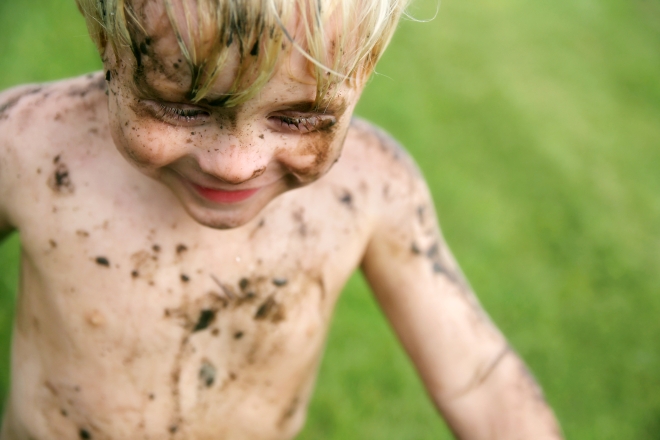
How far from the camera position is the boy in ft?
1.79

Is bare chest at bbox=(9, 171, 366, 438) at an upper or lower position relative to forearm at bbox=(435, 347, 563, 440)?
upper

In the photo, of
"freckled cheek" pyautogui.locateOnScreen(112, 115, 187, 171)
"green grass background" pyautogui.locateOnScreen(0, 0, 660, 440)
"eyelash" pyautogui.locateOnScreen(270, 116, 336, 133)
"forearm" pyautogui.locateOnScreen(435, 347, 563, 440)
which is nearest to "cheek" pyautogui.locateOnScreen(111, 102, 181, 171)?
"freckled cheek" pyautogui.locateOnScreen(112, 115, 187, 171)

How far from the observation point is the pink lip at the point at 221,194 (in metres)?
0.64

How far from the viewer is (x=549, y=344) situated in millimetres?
1981

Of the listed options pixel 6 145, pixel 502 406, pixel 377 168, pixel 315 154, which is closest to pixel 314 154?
pixel 315 154

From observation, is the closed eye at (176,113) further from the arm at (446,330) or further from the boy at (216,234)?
the arm at (446,330)

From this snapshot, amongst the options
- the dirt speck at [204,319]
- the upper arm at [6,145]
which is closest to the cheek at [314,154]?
the dirt speck at [204,319]

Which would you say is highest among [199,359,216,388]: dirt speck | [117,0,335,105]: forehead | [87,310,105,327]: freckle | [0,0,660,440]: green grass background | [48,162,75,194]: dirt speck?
[117,0,335,105]: forehead

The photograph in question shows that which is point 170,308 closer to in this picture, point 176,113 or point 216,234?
point 216,234

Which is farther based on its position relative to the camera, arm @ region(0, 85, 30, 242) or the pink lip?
arm @ region(0, 85, 30, 242)

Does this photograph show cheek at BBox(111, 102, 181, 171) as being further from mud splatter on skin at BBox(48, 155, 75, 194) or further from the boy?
mud splatter on skin at BBox(48, 155, 75, 194)

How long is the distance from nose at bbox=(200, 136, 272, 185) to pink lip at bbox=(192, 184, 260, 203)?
0.12 ft

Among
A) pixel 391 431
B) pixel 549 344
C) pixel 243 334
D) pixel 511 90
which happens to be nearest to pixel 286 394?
pixel 243 334

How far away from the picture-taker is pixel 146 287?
754 mm
